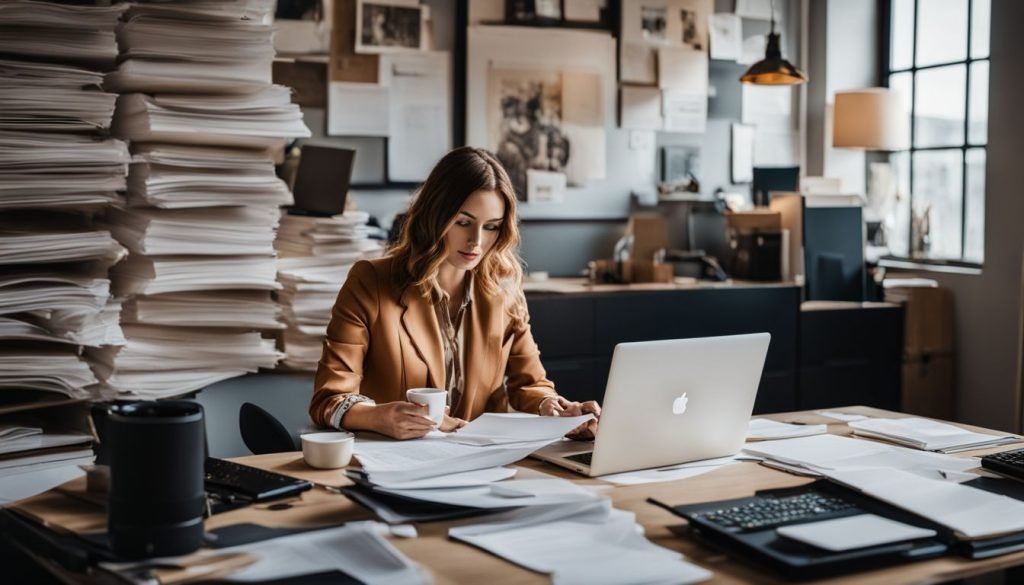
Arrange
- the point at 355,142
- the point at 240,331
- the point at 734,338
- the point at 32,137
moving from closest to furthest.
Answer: the point at 734,338 → the point at 32,137 → the point at 240,331 → the point at 355,142

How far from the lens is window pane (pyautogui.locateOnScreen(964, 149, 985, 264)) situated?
4699mm

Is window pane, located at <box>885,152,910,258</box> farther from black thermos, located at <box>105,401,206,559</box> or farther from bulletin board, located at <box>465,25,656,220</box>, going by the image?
black thermos, located at <box>105,401,206,559</box>

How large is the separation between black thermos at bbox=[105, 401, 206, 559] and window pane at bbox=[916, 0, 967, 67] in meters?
4.40

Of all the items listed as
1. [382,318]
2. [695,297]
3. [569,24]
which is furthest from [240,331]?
[569,24]

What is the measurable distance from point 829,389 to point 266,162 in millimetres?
2797

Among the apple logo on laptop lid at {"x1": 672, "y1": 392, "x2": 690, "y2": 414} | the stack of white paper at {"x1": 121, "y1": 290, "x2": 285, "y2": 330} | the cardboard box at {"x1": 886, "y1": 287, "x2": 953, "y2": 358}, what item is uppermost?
the stack of white paper at {"x1": 121, "y1": 290, "x2": 285, "y2": 330}

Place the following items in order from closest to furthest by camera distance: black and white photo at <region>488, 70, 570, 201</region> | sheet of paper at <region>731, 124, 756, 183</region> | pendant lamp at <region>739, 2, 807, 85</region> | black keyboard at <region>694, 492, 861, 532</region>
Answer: black keyboard at <region>694, 492, 861, 532</region> → pendant lamp at <region>739, 2, 807, 85</region> → black and white photo at <region>488, 70, 570, 201</region> → sheet of paper at <region>731, 124, 756, 183</region>

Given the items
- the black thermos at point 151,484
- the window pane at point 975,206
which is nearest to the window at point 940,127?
the window pane at point 975,206

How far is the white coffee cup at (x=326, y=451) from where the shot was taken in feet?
6.00

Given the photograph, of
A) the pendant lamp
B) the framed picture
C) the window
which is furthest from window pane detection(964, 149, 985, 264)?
the framed picture

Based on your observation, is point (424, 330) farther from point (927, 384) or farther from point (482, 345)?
point (927, 384)

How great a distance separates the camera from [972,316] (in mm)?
4648

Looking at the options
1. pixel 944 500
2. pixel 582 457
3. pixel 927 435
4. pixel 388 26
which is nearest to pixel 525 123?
pixel 388 26

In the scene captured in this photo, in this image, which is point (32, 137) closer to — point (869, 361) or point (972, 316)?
point (869, 361)
